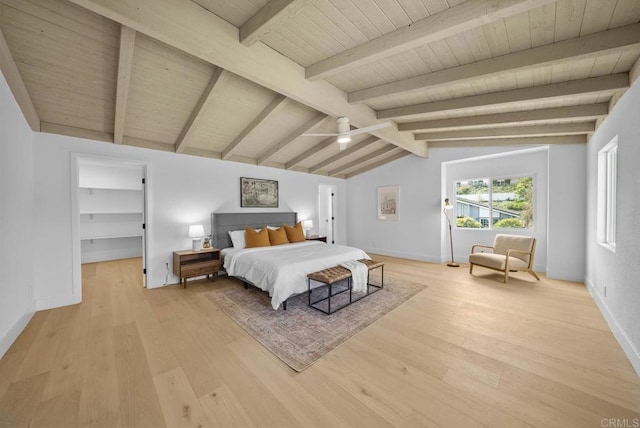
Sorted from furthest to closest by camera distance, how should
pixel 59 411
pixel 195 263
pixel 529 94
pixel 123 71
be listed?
1. pixel 195 263
2. pixel 529 94
3. pixel 123 71
4. pixel 59 411

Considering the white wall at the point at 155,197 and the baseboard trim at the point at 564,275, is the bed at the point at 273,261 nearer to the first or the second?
the white wall at the point at 155,197

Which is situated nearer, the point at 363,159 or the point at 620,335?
the point at 620,335

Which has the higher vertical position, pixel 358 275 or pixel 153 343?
pixel 358 275

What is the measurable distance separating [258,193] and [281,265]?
9.40 ft

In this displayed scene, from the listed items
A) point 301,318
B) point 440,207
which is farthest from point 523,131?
point 301,318

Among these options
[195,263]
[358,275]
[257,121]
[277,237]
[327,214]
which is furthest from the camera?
[327,214]

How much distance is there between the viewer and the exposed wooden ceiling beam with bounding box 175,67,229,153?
2.68 m

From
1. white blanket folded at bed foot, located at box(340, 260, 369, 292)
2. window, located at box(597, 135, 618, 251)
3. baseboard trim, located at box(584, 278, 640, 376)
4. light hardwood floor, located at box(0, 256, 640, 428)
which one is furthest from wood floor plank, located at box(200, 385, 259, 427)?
window, located at box(597, 135, 618, 251)

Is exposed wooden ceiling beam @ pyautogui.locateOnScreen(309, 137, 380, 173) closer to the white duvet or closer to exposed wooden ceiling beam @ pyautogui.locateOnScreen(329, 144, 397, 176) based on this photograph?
exposed wooden ceiling beam @ pyautogui.locateOnScreen(329, 144, 397, 176)

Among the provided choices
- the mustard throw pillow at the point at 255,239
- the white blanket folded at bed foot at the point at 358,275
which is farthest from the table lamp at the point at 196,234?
the white blanket folded at bed foot at the point at 358,275

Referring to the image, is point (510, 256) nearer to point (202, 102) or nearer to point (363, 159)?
point (363, 159)

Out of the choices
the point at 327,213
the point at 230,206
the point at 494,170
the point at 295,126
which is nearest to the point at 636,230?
the point at 494,170

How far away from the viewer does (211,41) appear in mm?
2027

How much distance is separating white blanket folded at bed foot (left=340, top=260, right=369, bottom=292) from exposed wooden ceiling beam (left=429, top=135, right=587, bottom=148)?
3.83 metres
